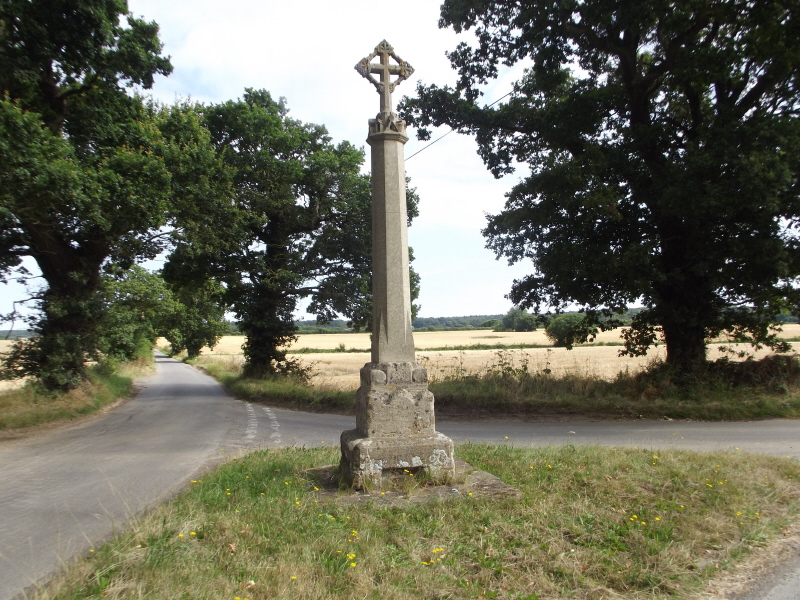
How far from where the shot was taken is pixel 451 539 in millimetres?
4004

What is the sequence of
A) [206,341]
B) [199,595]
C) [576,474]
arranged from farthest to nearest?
1. [206,341]
2. [576,474]
3. [199,595]

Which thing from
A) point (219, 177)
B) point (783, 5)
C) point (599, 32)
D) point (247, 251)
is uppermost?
point (599, 32)

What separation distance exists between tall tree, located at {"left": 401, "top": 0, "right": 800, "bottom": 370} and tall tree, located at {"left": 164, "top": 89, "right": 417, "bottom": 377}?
22.9ft

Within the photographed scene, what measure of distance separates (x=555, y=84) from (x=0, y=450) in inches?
562

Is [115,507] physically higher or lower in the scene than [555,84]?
lower

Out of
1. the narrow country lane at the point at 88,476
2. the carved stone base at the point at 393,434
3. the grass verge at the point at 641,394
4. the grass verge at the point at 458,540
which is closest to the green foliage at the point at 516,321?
the grass verge at the point at 641,394

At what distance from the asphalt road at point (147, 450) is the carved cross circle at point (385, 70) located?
16.1ft

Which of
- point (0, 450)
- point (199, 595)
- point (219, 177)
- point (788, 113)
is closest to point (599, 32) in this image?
point (788, 113)

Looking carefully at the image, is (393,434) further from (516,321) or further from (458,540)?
(516,321)

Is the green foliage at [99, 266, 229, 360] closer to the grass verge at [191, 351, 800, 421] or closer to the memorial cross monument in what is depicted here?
the grass verge at [191, 351, 800, 421]

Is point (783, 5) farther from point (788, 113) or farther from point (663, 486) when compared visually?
point (663, 486)

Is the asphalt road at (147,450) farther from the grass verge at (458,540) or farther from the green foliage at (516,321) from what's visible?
the green foliage at (516,321)

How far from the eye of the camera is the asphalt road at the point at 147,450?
4.41 metres

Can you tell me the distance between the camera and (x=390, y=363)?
18.7ft
